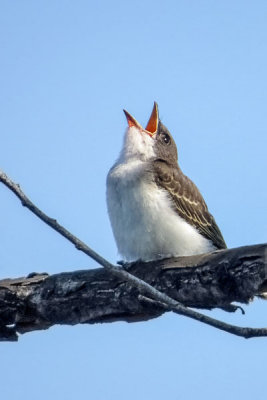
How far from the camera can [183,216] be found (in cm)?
988

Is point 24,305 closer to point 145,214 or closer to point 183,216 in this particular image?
point 145,214

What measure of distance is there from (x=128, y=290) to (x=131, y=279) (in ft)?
6.32

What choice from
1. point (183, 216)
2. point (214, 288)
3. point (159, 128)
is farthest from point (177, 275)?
point (159, 128)

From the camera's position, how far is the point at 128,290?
7.72m

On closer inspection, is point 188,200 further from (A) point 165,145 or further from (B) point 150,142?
(A) point 165,145

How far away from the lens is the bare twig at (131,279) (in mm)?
5461

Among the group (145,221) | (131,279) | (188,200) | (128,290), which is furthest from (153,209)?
(131,279)

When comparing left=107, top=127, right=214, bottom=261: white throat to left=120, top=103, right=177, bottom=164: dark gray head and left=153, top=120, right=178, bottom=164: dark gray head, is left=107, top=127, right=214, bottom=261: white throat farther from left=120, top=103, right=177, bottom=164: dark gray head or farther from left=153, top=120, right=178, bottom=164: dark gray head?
left=153, top=120, right=178, bottom=164: dark gray head

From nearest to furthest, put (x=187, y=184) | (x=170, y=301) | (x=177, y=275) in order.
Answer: (x=170, y=301) → (x=177, y=275) → (x=187, y=184)

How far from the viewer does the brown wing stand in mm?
9969

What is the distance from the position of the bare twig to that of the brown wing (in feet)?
13.0

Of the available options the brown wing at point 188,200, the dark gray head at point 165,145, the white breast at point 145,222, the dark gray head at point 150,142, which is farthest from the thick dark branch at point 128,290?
the dark gray head at point 165,145

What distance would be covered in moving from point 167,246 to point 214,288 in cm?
227

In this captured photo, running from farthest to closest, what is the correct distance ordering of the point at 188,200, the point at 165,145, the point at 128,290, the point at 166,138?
1. the point at 166,138
2. the point at 165,145
3. the point at 188,200
4. the point at 128,290
